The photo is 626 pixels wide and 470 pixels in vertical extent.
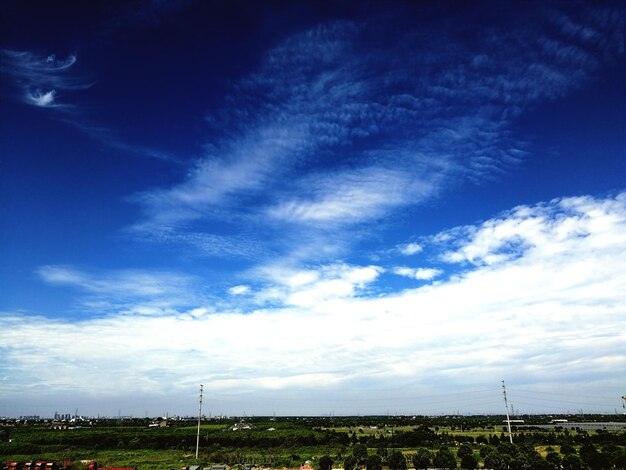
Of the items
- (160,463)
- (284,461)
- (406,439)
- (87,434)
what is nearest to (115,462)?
(160,463)

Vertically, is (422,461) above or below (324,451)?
above

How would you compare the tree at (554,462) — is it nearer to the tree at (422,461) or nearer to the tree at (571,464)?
the tree at (571,464)

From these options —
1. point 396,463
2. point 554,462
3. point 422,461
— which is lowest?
point 554,462

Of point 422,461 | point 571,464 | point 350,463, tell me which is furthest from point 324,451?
point 571,464

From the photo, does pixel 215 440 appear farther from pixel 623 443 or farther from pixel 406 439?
pixel 623 443

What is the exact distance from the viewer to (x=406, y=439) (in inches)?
4117

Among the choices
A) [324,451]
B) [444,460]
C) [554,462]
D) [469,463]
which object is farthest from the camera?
[324,451]

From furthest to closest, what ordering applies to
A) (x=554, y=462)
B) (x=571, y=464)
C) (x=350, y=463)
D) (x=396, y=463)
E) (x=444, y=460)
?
(x=444, y=460) → (x=396, y=463) → (x=554, y=462) → (x=350, y=463) → (x=571, y=464)

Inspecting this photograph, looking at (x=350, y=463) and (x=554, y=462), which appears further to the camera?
(x=554, y=462)

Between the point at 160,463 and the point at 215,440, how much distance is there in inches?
1587

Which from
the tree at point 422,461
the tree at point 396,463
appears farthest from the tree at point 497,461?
the tree at point 396,463

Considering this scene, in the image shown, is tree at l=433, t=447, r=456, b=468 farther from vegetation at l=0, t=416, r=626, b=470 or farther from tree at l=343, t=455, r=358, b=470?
tree at l=343, t=455, r=358, b=470

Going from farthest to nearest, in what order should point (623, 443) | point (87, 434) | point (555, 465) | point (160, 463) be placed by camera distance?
1. point (87, 434)
2. point (623, 443)
3. point (160, 463)
4. point (555, 465)

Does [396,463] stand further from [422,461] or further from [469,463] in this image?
[469,463]
